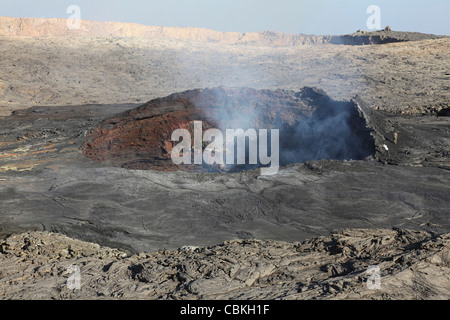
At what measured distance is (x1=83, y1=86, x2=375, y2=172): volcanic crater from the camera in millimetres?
11078

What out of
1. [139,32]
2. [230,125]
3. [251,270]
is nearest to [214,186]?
[251,270]

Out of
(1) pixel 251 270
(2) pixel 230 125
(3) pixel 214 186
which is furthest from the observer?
(2) pixel 230 125

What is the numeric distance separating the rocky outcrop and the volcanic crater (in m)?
5.52

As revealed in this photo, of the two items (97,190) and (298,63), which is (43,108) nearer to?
(97,190)

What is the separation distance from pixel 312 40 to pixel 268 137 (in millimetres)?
42222

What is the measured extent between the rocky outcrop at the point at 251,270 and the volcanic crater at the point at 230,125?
18.1ft

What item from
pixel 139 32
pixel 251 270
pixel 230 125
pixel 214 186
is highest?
pixel 139 32

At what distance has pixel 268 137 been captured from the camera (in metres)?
11.9

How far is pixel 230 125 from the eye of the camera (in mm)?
11922

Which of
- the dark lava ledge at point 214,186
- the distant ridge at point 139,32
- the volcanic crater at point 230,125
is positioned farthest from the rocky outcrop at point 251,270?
the distant ridge at point 139,32

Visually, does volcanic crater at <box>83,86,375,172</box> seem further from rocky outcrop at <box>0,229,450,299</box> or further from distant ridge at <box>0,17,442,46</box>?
distant ridge at <box>0,17,442,46</box>

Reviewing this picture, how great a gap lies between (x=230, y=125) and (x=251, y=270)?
7.58 meters

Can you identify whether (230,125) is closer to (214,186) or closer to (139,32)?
(214,186)

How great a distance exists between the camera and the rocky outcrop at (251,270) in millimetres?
4125
